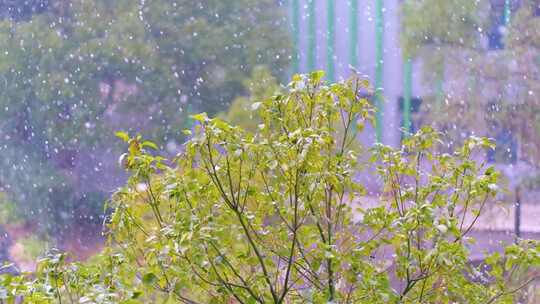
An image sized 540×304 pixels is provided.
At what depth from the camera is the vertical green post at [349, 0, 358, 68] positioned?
175cm

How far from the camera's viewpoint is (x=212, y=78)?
183 centimetres

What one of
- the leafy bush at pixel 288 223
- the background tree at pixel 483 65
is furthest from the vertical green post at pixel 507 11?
the leafy bush at pixel 288 223

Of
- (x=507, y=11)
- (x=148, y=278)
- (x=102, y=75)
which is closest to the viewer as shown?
(x=148, y=278)

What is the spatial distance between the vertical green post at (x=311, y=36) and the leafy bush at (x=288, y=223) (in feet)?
2.19

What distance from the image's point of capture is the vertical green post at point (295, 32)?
5.83 feet

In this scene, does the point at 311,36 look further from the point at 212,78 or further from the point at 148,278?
the point at 148,278

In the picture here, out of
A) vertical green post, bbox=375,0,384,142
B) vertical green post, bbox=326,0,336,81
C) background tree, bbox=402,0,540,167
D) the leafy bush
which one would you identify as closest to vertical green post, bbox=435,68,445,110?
background tree, bbox=402,0,540,167

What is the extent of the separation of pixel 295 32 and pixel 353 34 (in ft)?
0.44

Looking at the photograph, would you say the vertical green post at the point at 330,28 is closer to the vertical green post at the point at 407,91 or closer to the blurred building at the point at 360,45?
the blurred building at the point at 360,45

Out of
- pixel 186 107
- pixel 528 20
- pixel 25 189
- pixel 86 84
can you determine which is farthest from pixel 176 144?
pixel 528 20

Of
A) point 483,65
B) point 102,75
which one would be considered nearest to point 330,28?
point 483,65

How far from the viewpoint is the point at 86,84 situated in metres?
1.90

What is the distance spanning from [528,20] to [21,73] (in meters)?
1.19

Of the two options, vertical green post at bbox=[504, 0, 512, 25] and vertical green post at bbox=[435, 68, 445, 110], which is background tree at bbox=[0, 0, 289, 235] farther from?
vertical green post at bbox=[504, 0, 512, 25]
